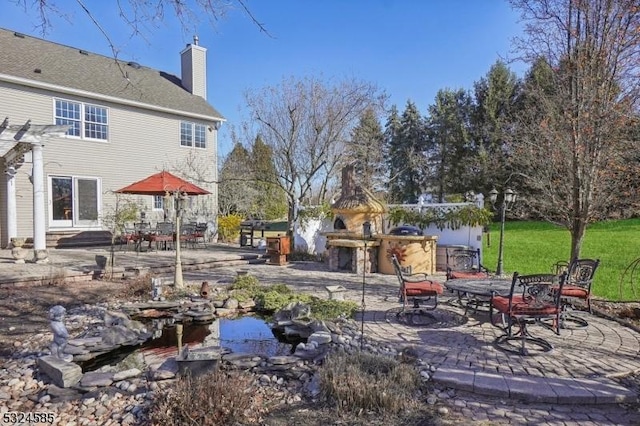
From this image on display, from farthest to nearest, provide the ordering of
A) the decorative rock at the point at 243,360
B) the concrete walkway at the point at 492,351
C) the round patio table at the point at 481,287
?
the round patio table at the point at 481,287 < the decorative rock at the point at 243,360 < the concrete walkway at the point at 492,351

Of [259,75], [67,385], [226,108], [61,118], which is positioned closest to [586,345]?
[67,385]

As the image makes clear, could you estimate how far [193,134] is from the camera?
17.7 meters

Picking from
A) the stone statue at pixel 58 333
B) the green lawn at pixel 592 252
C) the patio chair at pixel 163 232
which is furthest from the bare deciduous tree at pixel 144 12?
the patio chair at pixel 163 232

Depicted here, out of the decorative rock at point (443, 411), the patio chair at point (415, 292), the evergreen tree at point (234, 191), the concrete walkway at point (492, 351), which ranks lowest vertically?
the decorative rock at point (443, 411)

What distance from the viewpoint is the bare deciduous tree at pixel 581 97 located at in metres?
6.93

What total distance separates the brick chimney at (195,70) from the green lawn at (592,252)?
14063mm

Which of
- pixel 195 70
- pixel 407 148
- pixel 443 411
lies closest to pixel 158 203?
pixel 195 70

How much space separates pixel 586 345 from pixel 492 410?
2259mm

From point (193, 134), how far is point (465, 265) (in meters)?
13.1

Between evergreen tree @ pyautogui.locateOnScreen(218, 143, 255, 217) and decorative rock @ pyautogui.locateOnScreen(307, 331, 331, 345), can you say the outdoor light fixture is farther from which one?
evergreen tree @ pyautogui.locateOnScreen(218, 143, 255, 217)

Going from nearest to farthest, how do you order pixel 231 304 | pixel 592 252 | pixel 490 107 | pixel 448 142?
pixel 231 304, pixel 592 252, pixel 490 107, pixel 448 142

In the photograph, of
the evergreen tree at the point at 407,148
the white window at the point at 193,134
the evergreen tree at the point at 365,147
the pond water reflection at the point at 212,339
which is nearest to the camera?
the pond water reflection at the point at 212,339

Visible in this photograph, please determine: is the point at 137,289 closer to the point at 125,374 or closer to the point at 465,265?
the point at 125,374

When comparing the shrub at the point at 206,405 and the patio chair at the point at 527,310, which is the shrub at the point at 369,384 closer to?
the shrub at the point at 206,405
